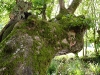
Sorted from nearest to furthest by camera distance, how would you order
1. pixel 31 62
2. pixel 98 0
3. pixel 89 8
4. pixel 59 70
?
pixel 31 62 < pixel 59 70 < pixel 98 0 < pixel 89 8

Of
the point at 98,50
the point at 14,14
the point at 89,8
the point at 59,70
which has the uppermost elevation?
the point at 14,14

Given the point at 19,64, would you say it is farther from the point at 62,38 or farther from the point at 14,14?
the point at 14,14

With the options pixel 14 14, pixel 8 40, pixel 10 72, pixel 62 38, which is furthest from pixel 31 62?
pixel 14 14

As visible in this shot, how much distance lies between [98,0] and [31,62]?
423 inches

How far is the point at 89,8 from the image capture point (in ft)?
44.2

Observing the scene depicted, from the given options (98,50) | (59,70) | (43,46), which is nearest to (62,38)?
(43,46)

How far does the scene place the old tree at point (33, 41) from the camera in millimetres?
2879

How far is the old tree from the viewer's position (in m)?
2.88

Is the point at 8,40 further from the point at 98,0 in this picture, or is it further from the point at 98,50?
the point at 98,50

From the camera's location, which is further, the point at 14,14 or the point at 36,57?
the point at 14,14

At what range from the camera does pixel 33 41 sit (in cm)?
337

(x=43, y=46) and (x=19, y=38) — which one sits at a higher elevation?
(x=19, y=38)

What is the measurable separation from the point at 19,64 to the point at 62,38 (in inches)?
62.2

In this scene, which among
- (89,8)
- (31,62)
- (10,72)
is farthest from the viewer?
(89,8)
